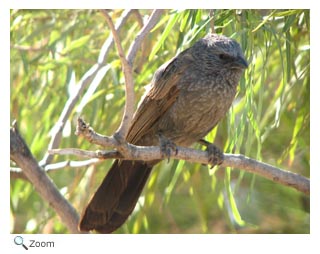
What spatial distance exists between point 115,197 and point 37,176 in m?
0.56

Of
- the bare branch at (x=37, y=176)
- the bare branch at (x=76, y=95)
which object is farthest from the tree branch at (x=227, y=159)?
the bare branch at (x=76, y=95)

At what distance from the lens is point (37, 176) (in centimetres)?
395

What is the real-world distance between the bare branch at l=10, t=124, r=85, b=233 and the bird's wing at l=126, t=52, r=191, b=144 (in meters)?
0.47

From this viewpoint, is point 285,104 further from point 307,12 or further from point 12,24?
point 12,24

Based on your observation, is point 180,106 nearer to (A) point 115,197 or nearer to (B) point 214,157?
(B) point 214,157

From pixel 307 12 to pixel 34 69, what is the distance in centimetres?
184

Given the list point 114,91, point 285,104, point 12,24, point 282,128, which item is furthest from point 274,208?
point 12,24

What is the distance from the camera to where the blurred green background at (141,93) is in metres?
4.29

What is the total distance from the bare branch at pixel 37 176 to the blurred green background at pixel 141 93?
0.51 meters

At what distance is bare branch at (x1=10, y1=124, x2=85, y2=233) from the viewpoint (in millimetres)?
3869

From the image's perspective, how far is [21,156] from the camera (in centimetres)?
391
